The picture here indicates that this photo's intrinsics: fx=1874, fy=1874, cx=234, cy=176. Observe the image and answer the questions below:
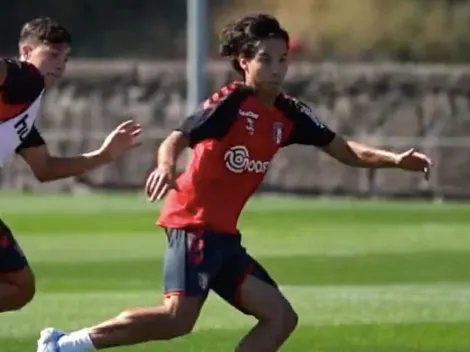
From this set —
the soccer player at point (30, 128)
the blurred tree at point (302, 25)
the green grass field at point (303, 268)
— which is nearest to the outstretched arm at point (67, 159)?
the soccer player at point (30, 128)

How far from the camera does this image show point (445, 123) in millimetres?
29328

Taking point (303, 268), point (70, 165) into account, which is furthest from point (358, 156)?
point (303, 268)

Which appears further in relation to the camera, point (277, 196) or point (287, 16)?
point (287, 16)

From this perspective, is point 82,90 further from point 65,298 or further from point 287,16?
point 65,298

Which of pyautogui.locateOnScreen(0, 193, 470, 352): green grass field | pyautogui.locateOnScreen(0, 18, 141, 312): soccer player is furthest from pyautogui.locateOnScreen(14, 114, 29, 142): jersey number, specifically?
pyautogui.locateOnScreen(0, 193, 470, 352): green grass field

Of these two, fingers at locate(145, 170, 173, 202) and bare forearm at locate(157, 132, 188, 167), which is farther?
bare forearm at locate(157, 132, 188, 167)

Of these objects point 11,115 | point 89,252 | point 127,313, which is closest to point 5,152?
point 11,115

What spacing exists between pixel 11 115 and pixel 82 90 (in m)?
23.0

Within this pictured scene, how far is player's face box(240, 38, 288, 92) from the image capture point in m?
9.16

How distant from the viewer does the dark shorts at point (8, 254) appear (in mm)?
9672

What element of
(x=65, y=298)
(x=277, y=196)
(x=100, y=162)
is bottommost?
(x=277, y=196)

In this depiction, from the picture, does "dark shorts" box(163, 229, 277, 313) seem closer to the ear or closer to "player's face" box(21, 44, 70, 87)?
"player's face" box(21, 44, 70, 87)

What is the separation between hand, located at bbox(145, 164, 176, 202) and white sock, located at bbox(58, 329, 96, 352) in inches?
40.6

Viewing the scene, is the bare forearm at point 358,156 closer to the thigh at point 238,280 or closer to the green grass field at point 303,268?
the thigh at point 238,280
